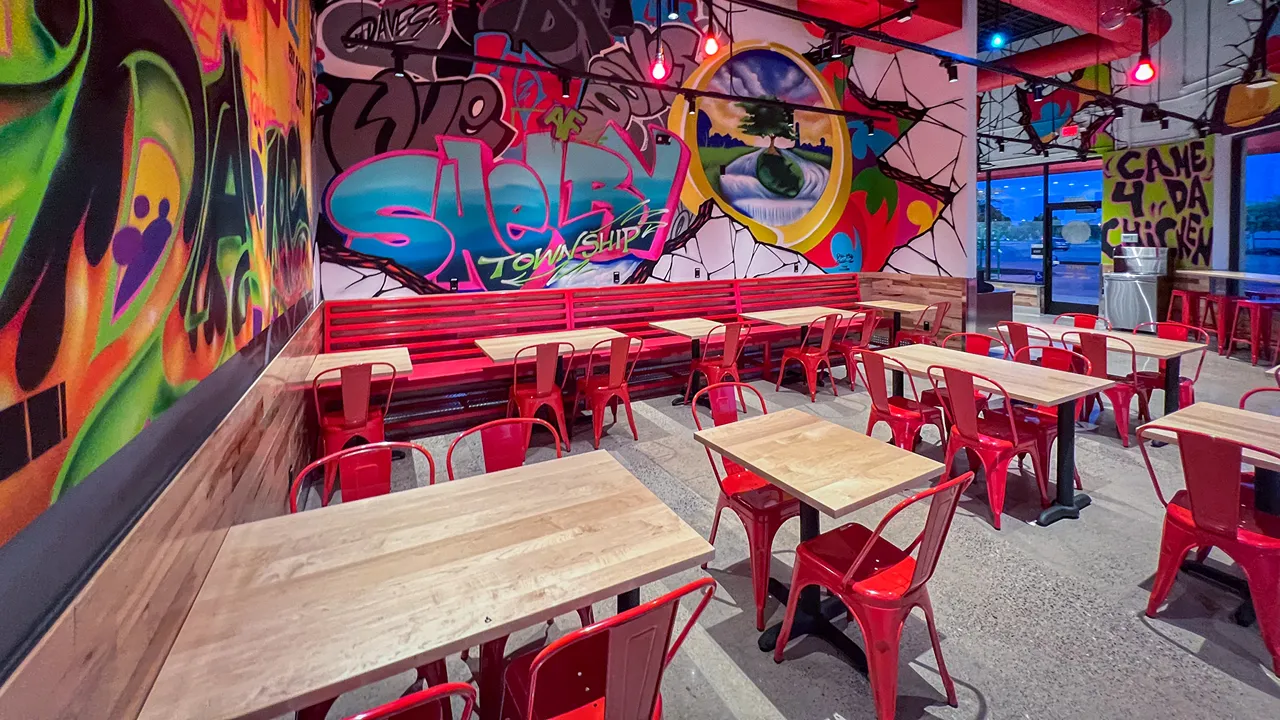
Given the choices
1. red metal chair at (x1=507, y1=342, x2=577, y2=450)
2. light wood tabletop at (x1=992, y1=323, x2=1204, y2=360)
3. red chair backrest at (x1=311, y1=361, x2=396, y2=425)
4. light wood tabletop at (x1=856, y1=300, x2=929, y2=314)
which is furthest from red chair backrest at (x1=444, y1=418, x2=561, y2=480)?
light wood tabletop at (x1=856, y1=300, x2=929, y2=314)

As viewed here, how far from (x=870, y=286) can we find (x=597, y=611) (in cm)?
736

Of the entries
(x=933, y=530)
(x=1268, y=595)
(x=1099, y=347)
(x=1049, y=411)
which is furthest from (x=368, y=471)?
(x=1099, y=347)

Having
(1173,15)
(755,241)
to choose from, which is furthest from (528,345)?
(1173,15)

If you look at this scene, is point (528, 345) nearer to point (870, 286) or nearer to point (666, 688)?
point (666, 688)

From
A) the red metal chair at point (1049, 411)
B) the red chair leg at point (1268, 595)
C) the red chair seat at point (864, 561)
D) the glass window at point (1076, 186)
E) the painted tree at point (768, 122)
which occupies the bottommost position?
the red chair leg at point (1268, 595)

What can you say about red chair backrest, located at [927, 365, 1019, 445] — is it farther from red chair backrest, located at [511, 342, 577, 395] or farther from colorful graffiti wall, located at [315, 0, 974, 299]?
colorful graffiti wall, located at [315, 0, 974, 299]

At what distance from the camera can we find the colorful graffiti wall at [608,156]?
5688 mm

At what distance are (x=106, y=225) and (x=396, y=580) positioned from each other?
1.04 m

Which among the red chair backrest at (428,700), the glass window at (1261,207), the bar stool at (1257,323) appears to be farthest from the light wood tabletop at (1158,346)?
the glass window at (1261,207)

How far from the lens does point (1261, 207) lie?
8.52 meters

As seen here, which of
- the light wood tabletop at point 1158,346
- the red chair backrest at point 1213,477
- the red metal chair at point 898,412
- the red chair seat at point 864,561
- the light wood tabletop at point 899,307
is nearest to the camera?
the red chair seat at point 864,561

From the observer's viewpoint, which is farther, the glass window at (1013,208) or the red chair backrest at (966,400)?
the glass window at (1013,208)

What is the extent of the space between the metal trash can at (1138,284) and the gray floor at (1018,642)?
767cm

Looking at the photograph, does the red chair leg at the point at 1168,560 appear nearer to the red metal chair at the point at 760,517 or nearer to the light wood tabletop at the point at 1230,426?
the light wood tabletop at the point at 1230,426
